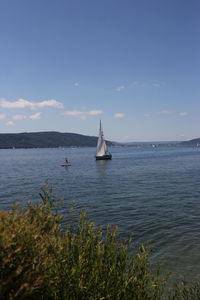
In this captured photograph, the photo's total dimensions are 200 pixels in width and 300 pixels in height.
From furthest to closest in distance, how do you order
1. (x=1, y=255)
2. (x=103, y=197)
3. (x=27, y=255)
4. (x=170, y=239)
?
(x=103, y=197) < (x=170, y=239) < (x=27, y=255) < (x=1, y=255)

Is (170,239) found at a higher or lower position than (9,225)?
lower

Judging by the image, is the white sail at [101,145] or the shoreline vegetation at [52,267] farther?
the white sail at [101,145]

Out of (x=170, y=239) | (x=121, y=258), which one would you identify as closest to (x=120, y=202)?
(x=170, y=239)

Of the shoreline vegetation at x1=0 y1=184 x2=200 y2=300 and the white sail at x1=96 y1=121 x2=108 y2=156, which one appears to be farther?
the white sail at x1=96 y1=121 x2=108 y2=156

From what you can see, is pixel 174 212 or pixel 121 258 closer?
pixel 121 258

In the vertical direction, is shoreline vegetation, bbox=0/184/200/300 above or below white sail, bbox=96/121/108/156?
below

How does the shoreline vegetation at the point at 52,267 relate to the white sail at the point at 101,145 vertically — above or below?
below

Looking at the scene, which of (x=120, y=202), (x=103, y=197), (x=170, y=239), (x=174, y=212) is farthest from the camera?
(x=103, y=197)

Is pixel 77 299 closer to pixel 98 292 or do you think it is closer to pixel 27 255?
pixel 98 292

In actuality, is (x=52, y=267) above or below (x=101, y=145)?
below

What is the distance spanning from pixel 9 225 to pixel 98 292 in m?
2.86

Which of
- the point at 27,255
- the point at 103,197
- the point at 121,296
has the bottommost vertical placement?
the point at 103,197

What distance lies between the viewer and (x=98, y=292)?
245 inches

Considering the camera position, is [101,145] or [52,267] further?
[101,145]
